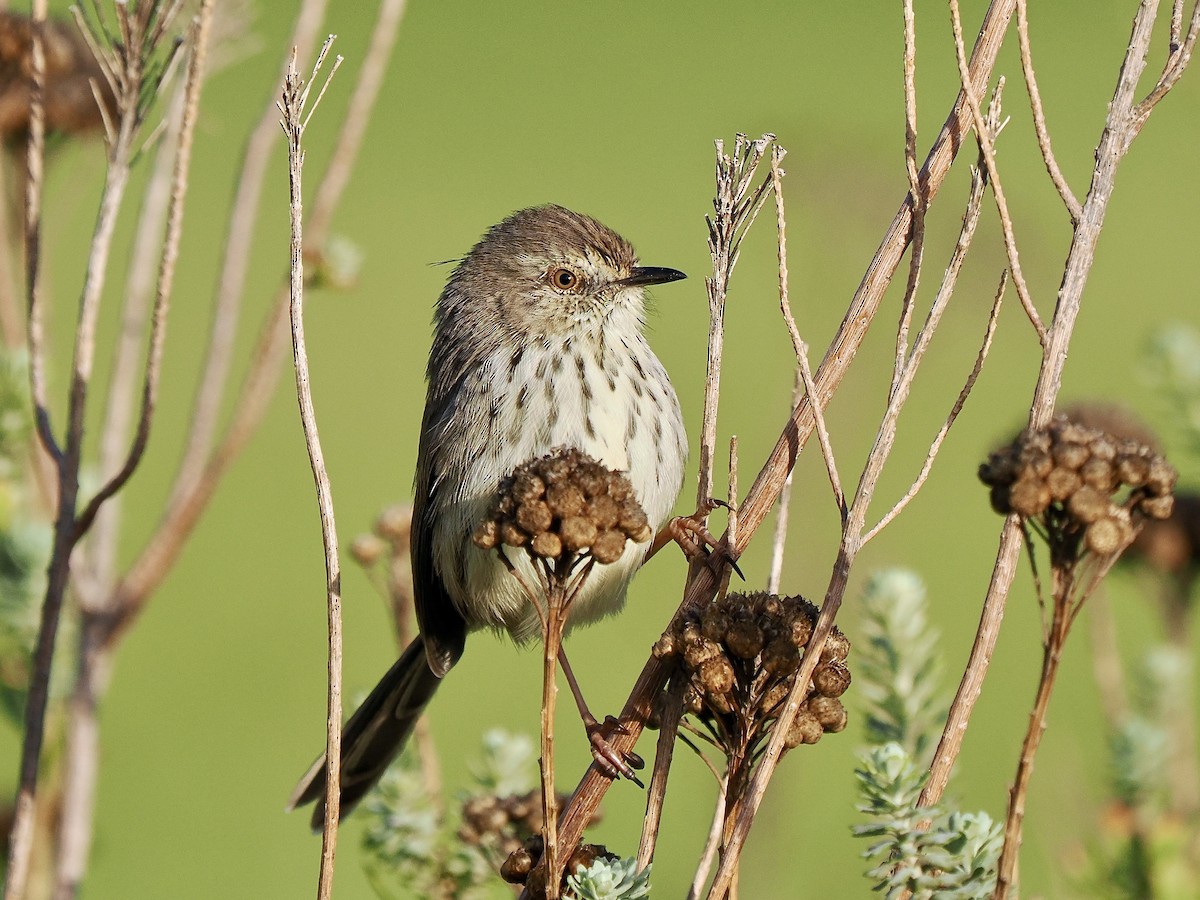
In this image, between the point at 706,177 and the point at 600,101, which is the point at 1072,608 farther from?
the point at 600,101

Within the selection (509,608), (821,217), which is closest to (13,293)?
(509,608)

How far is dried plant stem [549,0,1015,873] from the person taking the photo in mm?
1691

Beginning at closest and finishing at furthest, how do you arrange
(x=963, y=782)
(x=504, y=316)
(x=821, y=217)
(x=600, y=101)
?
1. (x=504, y=316)
2. (x=821, y=217)
3. (x=963, y=782)
4. (x=600, y=101)

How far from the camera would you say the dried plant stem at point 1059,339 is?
61.2 inches

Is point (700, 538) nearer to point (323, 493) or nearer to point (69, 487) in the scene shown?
point (323, 493)

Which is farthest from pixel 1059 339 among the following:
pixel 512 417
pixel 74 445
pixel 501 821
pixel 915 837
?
pixel 512 417

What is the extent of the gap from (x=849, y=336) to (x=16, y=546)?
1715 millimetres

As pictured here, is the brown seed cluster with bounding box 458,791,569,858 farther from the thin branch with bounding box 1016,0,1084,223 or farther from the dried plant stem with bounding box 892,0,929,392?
the thin branch with bounding box 1016,0,1084,223

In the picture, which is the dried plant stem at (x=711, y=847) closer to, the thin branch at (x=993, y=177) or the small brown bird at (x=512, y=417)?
the thin branch at (x=993, y=177)

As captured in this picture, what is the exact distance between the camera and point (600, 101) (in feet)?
41.1

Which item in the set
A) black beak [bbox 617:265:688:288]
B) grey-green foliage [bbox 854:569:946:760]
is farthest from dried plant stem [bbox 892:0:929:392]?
black beak [bbox 617:265:688:288]

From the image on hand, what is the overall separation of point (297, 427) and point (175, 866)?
154 inches

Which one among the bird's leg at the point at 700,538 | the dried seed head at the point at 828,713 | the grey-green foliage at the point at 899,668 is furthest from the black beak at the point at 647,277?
the dried seed head at the point at 828,713

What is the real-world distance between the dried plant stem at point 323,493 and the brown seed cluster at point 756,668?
383mm
